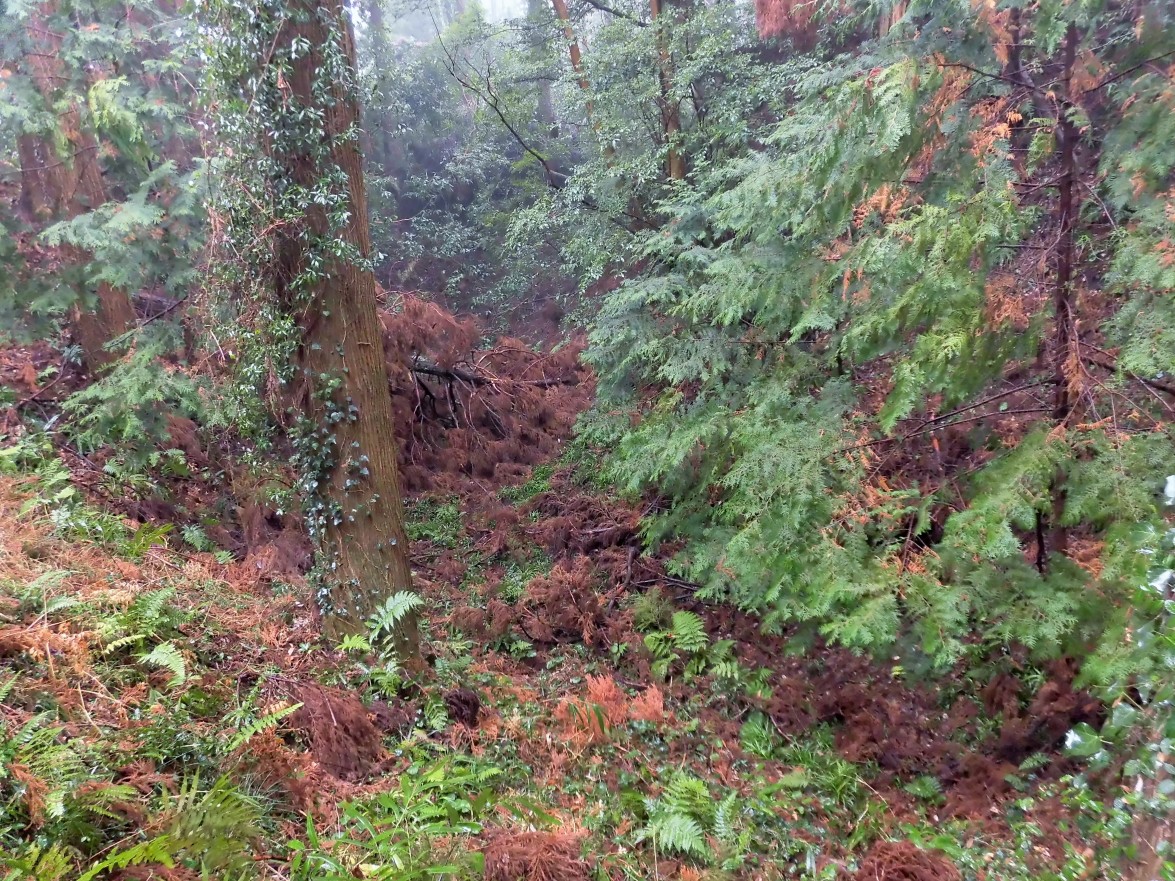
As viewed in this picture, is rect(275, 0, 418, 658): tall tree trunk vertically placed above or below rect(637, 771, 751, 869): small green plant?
above

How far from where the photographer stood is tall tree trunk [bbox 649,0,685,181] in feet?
29.1

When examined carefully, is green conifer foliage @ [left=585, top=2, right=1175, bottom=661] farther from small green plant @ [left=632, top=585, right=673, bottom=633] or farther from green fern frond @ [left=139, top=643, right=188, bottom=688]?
green fern frond @ [left=139, top=643, right=188, bottom=688]

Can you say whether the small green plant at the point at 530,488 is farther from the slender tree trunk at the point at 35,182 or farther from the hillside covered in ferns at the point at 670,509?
the slender tree trunk at the point at 35,182

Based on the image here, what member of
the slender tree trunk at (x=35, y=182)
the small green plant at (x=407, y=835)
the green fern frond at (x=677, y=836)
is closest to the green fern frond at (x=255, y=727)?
the small green plant at (x=407, y=835)

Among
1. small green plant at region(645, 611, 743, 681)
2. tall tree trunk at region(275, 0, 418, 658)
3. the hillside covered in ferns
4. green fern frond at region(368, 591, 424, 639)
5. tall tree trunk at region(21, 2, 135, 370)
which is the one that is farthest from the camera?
tall tree trunk at region(21, 2, 135, 370)

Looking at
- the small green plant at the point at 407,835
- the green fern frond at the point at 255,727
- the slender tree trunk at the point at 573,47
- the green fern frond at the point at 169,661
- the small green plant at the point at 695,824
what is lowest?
the small green plant at the point at 695,824

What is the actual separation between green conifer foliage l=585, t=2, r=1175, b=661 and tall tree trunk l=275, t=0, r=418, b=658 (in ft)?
9.54

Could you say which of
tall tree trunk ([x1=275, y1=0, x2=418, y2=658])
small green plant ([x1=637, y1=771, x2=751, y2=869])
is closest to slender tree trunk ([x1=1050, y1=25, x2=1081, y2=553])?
small green plant ([x1=637, y1=771, x2=751, y2=869])

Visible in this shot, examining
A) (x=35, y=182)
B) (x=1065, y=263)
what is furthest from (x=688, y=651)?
(x=35, y=182)

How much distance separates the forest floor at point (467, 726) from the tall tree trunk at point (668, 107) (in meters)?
5.29

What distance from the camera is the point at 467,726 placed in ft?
16.7

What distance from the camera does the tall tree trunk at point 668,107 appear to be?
888 cm

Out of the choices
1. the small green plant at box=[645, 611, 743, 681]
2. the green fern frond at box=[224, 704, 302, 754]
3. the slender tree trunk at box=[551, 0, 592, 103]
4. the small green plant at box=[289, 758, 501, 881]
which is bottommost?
the small green plant at box=[645, 611, 743, 681]

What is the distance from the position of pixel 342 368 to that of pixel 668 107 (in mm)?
6341
